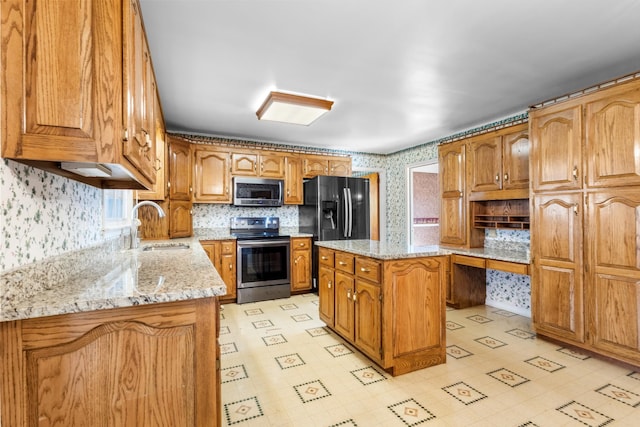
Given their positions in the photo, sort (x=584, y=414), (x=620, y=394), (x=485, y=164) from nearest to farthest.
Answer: (x=584, y=414)
(x=620, y=394)
(x=485, y=164)

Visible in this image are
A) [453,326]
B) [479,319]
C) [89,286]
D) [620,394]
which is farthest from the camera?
[479,319]

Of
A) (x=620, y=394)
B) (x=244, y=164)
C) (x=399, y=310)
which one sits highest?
(x=244, y=164)

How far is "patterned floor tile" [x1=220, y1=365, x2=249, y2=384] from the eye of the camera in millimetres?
2184

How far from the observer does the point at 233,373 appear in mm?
2268

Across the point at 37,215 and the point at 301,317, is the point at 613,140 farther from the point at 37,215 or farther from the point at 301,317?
the point at 37,215

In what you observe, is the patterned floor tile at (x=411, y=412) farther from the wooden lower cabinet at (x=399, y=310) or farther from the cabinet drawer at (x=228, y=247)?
the cabinet drawer at (x=228, y=247)

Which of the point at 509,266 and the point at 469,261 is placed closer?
the point at 509,266

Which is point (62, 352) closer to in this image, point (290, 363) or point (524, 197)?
point (290, 363)

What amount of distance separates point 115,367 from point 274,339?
1.96m

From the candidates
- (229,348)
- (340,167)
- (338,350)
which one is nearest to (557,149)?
(338,350)

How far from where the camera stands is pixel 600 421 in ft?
5.66

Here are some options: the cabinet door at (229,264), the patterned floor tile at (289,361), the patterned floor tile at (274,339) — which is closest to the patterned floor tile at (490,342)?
the patterned floor tile at (289,361)

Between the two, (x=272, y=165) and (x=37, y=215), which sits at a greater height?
(x=272, y=165)

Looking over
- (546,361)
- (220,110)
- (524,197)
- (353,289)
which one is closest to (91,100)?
(353,289)
